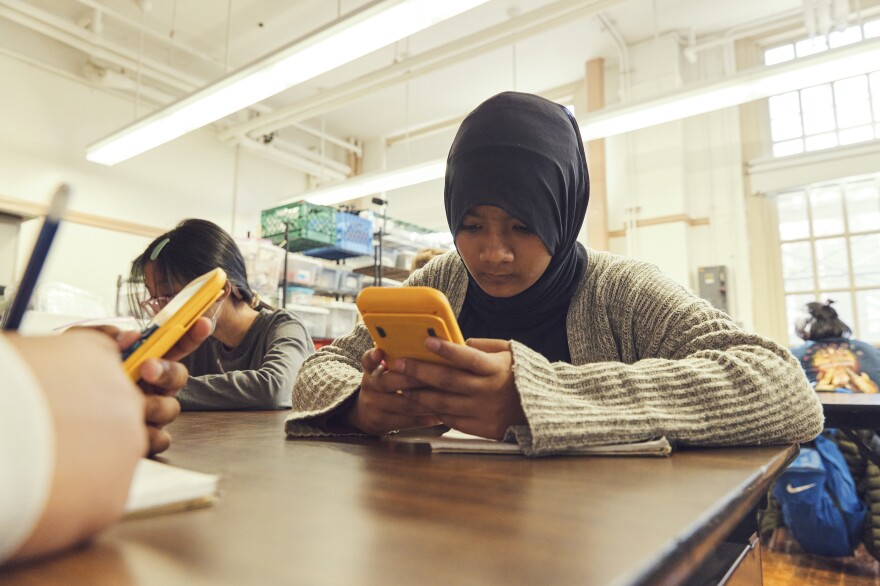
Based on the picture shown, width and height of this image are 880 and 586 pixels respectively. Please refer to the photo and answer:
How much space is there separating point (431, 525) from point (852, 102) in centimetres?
567

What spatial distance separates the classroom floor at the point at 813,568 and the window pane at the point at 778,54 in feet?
13.7

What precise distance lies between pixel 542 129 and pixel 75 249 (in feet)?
15.7

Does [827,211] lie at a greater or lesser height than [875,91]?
lesser

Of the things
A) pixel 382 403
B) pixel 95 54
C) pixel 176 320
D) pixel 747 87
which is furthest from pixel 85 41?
pixel 176 320

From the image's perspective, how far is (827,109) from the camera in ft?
15.9

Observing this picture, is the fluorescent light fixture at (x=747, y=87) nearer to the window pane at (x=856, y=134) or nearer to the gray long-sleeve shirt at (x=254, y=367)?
the window pane at (x=856, y=134)

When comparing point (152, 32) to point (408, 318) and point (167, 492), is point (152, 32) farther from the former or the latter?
point (167, 492)

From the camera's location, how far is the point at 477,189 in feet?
3.10

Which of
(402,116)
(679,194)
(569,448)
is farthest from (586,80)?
(569,448)

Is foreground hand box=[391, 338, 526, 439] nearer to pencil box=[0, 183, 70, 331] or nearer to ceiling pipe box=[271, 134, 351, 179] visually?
pencil box=[0, 183, 70, 331]

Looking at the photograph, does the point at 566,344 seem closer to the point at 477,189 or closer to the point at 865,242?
the point at 477,189

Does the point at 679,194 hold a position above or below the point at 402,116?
below

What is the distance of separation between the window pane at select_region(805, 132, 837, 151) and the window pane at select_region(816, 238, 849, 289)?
0.74 m

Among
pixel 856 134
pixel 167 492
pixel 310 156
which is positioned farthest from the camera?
pixel 310 156
